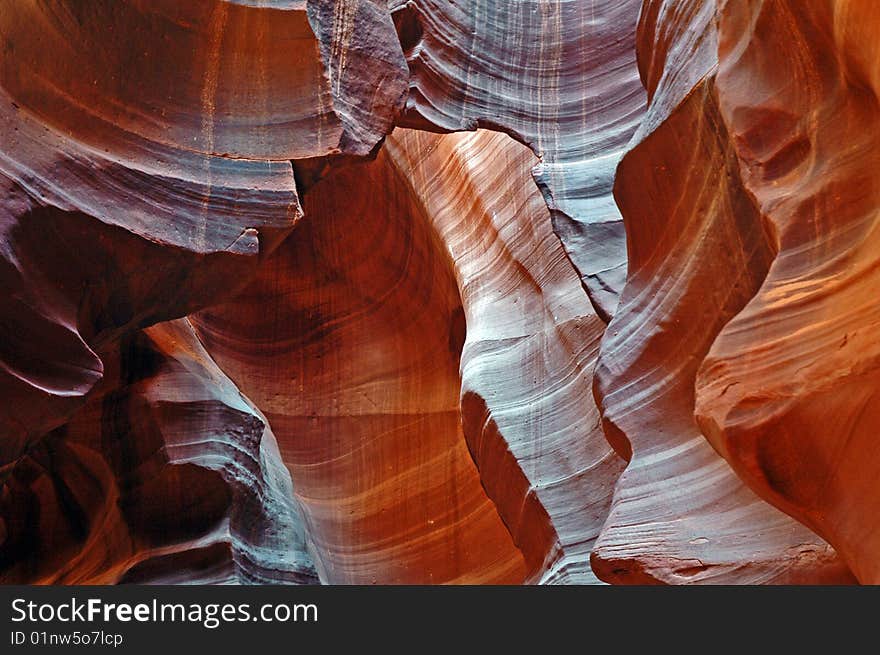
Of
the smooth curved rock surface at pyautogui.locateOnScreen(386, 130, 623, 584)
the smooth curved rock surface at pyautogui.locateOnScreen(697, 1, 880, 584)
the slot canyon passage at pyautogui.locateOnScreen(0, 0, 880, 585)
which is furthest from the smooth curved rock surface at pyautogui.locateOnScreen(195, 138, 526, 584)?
the smooth curved rock surface at pyautogui.locateOnScreen(697, 1, 880, 584)

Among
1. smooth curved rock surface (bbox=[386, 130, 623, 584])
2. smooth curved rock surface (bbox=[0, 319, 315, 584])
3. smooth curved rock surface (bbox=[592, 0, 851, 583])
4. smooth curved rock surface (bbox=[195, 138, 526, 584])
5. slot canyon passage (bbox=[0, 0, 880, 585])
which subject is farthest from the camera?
smooth curved rock surface (bbox=[195, 138, 526, 584])

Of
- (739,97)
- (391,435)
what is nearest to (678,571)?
(739,97)

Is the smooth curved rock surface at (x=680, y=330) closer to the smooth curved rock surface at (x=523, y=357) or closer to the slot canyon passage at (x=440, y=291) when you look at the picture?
the slot canyon passage at (x=440, y=291)

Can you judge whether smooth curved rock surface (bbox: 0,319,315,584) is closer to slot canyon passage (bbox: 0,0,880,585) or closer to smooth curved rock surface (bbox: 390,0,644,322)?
slot canyon passage (bbox: 0,0,880,585)

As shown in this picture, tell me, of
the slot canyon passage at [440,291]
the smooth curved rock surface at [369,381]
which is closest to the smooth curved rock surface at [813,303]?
the slot canyon passage at [440,291]

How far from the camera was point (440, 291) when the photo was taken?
948 cm

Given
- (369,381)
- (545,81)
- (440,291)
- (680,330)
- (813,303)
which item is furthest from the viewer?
(369,381)

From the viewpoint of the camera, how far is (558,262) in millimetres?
7891

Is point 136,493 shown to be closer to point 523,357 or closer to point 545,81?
point 523,357

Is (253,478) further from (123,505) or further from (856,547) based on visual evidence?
(856,547)

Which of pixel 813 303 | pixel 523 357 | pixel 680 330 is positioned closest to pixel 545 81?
pixel 523 357

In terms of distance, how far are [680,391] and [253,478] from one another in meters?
3.08

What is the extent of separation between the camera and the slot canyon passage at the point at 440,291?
4438mm

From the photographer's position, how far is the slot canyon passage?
4.44m
